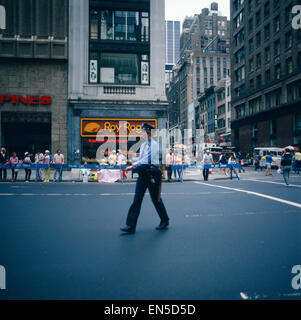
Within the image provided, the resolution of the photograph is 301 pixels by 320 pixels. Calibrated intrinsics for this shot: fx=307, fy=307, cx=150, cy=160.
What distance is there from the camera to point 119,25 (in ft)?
88.4

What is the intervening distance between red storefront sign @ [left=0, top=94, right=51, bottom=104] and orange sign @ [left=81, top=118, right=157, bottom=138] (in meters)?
3.61

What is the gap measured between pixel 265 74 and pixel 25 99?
33591mm

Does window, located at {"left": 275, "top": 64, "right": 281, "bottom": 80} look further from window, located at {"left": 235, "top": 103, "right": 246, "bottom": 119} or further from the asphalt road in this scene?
the asphalt road

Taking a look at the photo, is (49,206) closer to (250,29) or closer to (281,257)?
(281,257)

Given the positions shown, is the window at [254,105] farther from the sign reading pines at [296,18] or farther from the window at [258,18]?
the sign reading pines at [296,18]

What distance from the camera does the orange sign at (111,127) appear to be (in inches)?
1020

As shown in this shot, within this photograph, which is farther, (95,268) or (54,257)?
(54,257)

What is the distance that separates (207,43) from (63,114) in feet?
308

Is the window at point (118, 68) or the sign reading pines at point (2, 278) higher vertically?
the window at point (118, 68)

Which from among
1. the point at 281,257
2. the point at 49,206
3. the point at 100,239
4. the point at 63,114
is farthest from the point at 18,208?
the point at 63,114

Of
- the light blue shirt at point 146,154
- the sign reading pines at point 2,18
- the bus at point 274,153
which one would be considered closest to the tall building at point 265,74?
the bus at point 274,153

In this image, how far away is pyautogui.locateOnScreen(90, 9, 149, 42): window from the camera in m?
26.6

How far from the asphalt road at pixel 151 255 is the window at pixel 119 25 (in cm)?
2266

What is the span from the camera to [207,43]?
353ft
